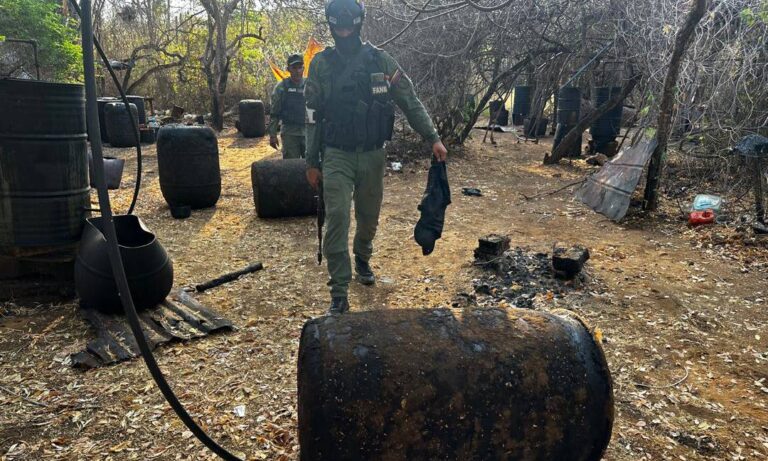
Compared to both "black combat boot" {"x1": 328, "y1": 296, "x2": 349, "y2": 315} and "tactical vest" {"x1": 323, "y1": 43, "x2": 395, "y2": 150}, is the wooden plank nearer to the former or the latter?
"black combat boot" {"x1": 328, "y1": 296, "x2": 349, "y2": 315}

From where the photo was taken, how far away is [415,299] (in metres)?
4.24

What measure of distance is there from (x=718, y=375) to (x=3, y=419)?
12.9 ft

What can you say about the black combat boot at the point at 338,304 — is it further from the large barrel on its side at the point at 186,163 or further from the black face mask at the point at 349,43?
the large barrel on its side at the point at 186,163

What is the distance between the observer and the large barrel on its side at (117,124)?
1223cm

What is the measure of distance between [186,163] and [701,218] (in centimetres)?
613

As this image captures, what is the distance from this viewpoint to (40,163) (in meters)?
3.88

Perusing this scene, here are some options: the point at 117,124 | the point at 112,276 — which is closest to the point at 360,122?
the point at 112,276

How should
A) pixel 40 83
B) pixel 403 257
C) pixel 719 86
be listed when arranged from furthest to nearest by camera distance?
pixel 719 86
pixel 403 257
pixel 40 83

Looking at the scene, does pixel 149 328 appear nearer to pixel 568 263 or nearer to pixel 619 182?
pixel 568 263

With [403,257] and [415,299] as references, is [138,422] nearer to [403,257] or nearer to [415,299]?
[415,299]

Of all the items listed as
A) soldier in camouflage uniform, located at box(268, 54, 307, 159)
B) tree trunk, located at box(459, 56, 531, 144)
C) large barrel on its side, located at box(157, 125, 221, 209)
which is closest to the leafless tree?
tree trunk, located at box(459, 56, 531, 144)

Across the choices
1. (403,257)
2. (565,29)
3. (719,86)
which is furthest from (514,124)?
(403,257)

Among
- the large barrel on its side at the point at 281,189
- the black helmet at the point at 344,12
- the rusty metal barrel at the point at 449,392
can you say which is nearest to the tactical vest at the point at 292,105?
the large barrel on its side at the point at 281,189

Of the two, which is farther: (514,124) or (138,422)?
(514,124)
